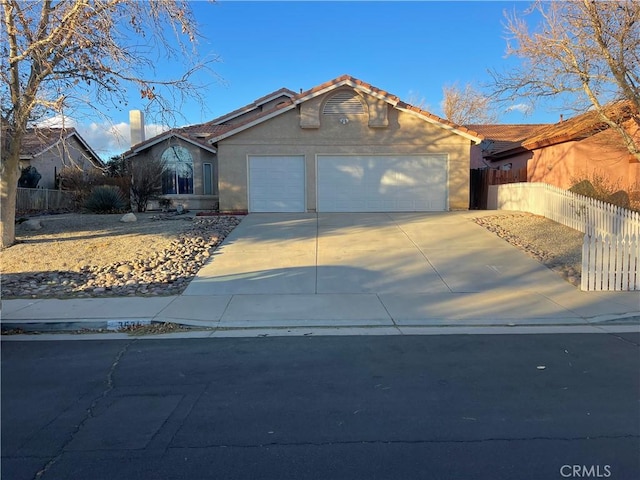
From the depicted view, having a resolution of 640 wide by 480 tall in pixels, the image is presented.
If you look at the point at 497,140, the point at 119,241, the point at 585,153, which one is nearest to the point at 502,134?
the point at 497,140

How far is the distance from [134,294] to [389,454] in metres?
7.16

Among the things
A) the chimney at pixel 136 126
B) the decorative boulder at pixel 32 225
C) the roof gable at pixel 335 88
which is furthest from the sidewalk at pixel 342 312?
the chimney at pixel 136 126

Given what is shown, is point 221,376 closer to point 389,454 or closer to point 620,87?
point 389,454

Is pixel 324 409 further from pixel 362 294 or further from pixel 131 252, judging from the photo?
pixel 131 252

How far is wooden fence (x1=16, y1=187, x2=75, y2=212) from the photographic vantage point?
74.9ft

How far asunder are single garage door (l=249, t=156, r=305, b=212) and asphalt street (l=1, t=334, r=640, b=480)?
13.0m

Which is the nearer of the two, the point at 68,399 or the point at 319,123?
the point at 68,399

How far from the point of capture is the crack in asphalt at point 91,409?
3.53m

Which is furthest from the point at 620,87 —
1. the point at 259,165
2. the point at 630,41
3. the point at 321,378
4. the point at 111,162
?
the point at 111,162

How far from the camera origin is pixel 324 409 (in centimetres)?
446

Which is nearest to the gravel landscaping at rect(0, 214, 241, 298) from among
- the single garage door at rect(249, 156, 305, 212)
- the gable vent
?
the single garage door at rect(249, 156, 305, 212)

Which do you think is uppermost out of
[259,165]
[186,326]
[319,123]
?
[319,123]

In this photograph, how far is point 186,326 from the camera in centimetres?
757

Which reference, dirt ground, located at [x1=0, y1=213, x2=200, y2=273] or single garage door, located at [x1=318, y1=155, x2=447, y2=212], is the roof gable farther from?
dirt ground, located at [x1=0, y1=213, x2=200, y2=273]
